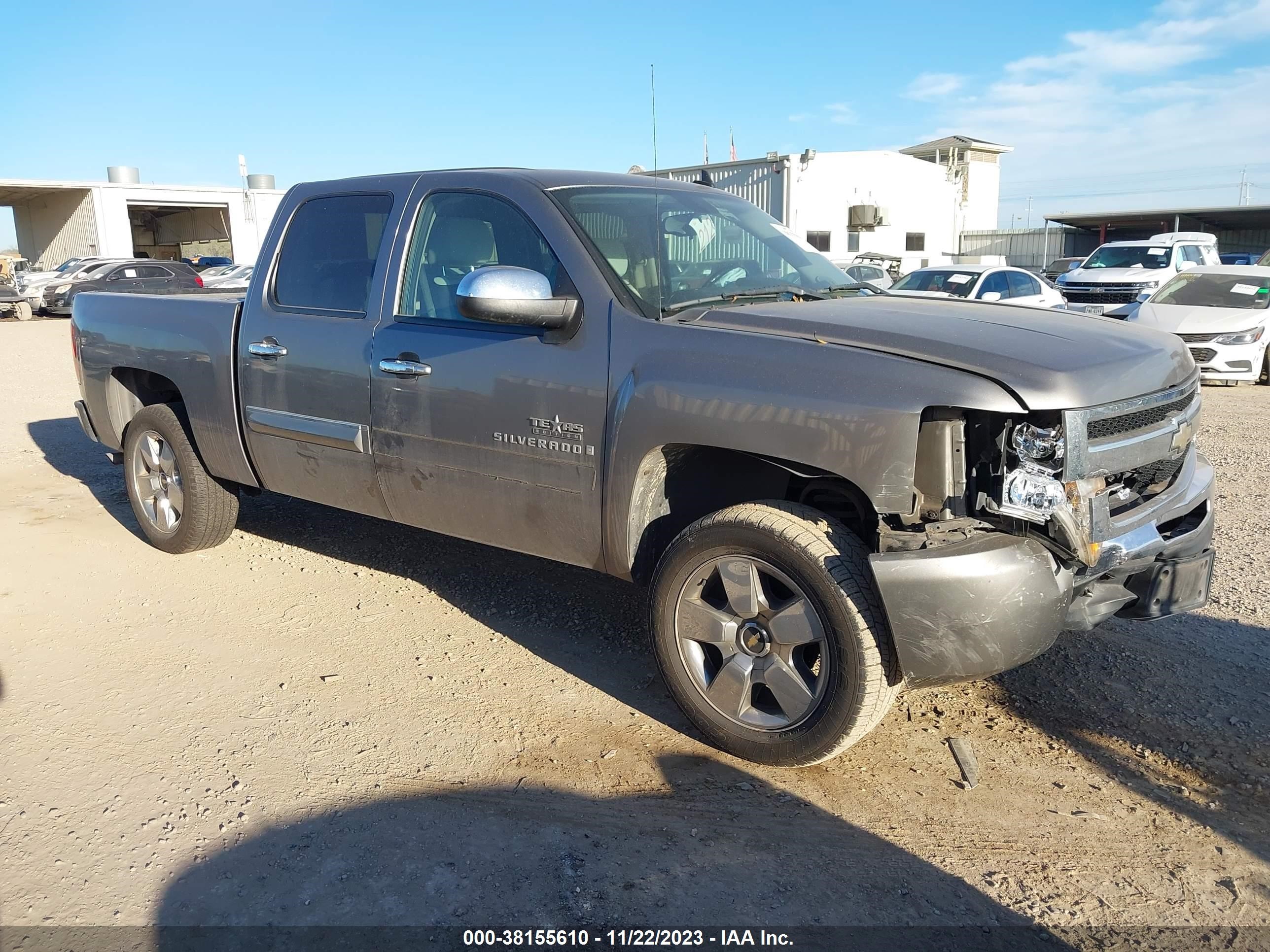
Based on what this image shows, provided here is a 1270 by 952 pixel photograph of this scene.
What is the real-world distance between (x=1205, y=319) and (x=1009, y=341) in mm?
11303

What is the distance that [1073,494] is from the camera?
2859 mm

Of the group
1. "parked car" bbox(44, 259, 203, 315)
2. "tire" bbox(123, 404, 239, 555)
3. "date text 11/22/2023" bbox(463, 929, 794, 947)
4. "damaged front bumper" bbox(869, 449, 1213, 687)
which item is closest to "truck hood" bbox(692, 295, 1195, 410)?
"damaged front bumper" bbox(869, 449, 1213, 687)

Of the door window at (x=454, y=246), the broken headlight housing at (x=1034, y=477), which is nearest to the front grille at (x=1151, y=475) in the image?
the broken headlight housing at (x=1034, y=477)

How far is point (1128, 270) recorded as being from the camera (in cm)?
1903

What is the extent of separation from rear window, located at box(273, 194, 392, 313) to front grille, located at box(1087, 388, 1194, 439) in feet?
9.60

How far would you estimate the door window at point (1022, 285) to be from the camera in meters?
16.3

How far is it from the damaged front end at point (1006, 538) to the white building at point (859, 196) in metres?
19.0

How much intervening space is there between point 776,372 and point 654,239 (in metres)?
1.09

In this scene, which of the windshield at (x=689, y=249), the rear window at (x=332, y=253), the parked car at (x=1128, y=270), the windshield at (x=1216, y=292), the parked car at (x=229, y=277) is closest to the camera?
the windshield at (x=689, y=249)

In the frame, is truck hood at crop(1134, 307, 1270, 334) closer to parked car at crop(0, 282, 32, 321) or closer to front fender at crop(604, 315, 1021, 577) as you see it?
front fender at crop(604, 315, 1021, 577)

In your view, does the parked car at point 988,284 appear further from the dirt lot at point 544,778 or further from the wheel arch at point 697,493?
the wheel arch at point 697,493

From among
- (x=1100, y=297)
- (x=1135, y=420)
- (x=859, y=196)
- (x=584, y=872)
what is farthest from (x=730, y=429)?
(x=859, y=196)

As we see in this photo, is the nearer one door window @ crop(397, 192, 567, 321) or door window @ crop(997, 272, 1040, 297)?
door window @ crop(397, 192, 567, 321)

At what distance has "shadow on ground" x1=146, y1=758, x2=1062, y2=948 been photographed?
8.48 feet
